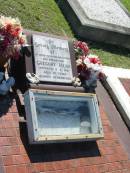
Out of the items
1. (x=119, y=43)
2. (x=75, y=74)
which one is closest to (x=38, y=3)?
(x=119, y=43)

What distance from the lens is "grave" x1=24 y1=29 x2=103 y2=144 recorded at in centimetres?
554

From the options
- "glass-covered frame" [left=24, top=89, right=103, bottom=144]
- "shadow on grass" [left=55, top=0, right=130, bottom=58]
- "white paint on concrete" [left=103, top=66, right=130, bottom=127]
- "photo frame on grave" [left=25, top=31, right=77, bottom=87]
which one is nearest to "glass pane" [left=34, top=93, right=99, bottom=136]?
"glass-covered frame" [left=24, top=89, right=103, bottom=144]

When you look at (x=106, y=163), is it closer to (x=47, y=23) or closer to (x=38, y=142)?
(x=38, y=142)

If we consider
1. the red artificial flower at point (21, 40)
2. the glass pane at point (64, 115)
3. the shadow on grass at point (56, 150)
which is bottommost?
the shadow on grass at point (56, 150)

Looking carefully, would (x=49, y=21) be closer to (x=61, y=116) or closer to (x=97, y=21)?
(x=97, y=21)

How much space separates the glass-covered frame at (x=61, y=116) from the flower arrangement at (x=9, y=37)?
590mm

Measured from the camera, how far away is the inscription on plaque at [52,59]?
6.00 metres

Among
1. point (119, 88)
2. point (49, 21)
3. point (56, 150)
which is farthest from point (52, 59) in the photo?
point (49, 21)

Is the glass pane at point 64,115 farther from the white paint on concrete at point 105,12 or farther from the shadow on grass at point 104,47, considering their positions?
the white paint on concrete at point 105,12

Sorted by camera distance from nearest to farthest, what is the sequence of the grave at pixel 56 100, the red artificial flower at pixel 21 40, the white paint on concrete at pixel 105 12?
the grave at pixel 56 100
the red artificial flower at pixel 21 40
the white paint on concrete at pixel 105 12

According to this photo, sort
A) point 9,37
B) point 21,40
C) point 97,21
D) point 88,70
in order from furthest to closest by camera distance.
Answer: point 97,21 → point 88,70 → point 21,40 → point 9,37

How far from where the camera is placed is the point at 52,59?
6168mm

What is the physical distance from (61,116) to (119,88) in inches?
71.2

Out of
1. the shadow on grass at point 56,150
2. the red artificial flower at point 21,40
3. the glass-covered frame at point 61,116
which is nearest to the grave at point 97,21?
the glass-covered frame at point 61,116
